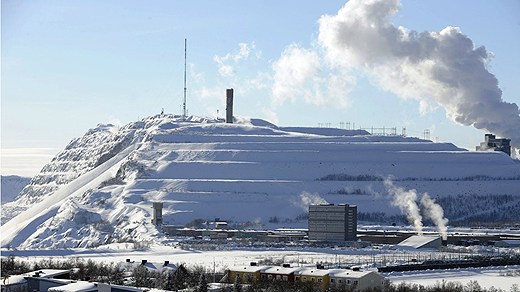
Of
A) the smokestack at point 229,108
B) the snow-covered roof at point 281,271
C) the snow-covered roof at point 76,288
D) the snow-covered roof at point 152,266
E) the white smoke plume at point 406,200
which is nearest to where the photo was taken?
the snow-covered roof at point 76,288

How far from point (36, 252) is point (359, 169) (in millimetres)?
64528

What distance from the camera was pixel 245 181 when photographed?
481 ft

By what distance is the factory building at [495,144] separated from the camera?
526 feet

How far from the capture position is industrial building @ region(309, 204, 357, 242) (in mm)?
114188

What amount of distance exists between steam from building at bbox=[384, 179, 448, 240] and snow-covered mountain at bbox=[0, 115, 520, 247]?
1705 mm

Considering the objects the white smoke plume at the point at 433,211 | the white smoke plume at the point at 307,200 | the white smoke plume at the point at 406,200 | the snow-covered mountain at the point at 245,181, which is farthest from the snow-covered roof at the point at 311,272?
the white smoke plume at the point at 307,200

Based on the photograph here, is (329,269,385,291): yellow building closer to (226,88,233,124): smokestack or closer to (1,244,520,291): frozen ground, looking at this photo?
→ (1,244,520,291): frozen ground

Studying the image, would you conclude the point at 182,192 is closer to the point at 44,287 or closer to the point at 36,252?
the point at 36,252

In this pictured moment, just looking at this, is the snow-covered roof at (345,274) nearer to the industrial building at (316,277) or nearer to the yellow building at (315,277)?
the industrial building at (316,277)

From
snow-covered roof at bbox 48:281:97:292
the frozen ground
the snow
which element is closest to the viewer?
snow-covered roof at bbox 48:281:97:292

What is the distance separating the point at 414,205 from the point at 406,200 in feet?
11.0

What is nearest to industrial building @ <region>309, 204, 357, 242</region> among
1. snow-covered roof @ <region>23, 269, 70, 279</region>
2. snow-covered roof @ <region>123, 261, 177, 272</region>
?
snow-covered roof @ <region>123, 261, 177, 272</region>

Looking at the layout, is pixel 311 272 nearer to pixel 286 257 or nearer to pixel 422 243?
pixel 286 257

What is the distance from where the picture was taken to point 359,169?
150625 mm
